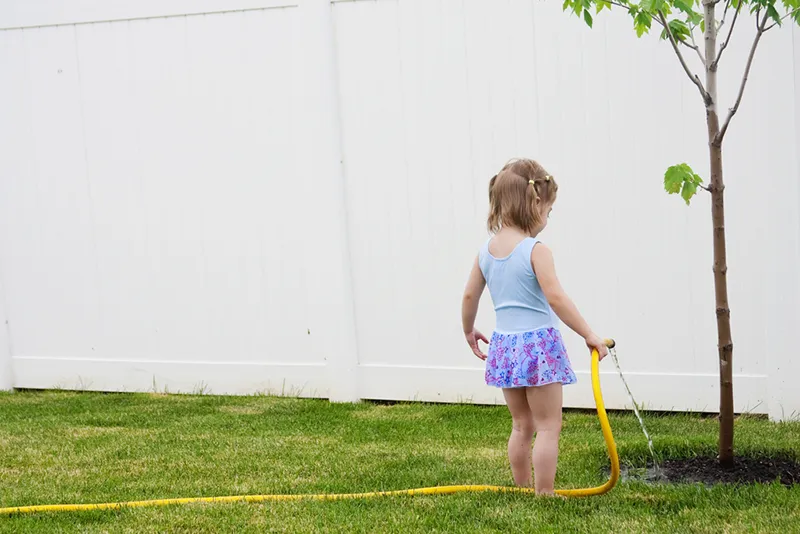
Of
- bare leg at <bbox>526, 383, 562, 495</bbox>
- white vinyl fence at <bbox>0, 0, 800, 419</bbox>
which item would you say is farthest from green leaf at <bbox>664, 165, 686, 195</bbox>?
white vinyl fence at <bbox>0, 0, 800, 419</bbox>

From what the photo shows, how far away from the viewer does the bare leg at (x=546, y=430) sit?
3.52 m

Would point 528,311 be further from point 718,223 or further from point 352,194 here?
point 352,194

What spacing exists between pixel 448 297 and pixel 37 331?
101 inches

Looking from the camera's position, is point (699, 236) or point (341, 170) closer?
point (699, 236)

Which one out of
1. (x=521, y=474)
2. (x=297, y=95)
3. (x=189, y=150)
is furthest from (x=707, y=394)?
(x=189, y=150)

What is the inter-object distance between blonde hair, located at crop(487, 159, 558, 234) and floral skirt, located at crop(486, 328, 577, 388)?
360 mm

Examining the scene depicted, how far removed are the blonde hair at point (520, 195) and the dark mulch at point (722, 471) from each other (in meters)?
1.09

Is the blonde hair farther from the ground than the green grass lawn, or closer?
farther from the ground

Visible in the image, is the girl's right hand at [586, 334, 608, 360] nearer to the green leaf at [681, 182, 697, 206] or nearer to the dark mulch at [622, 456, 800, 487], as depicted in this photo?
the green leaf at [681, 182, 697, 206]

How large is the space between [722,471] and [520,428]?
32.9 inches

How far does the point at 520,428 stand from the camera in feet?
12.1

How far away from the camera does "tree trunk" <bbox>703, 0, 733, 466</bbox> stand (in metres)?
3.72

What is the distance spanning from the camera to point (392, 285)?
216 inches

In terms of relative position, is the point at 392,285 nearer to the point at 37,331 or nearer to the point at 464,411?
the point at 464,411
